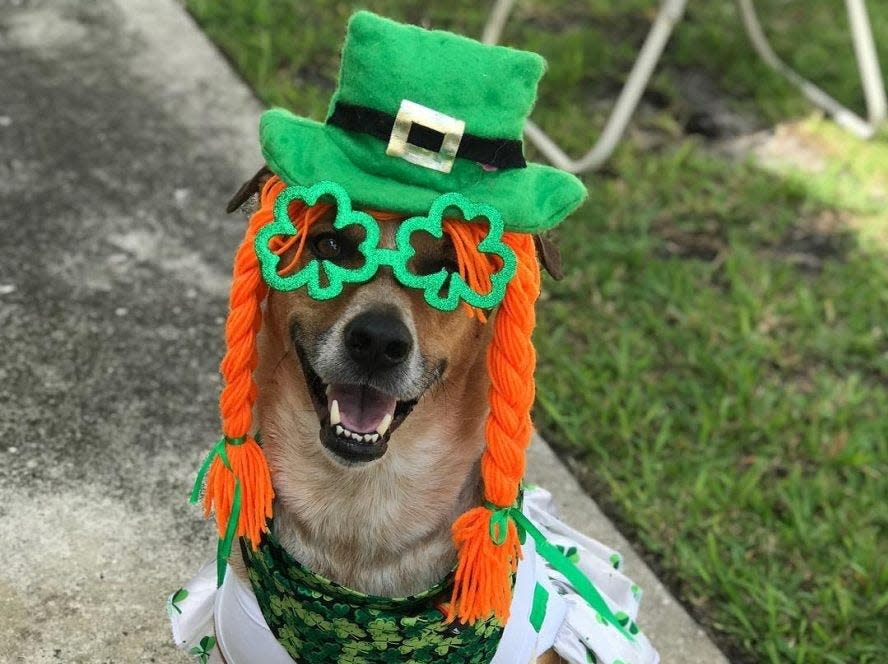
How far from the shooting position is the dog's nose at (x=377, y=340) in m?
2.16

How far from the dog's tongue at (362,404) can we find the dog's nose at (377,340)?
3.4 inches

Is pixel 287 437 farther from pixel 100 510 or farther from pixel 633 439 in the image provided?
pixel 633 439

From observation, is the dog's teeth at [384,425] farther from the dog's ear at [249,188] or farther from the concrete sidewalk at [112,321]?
the concrete sidewalk at [112,321]

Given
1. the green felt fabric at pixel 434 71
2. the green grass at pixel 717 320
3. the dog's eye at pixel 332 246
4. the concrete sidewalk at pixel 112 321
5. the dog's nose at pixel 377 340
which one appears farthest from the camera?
the green grass at pixel 717 320

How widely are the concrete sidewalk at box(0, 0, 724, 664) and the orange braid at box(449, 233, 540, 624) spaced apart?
95cm

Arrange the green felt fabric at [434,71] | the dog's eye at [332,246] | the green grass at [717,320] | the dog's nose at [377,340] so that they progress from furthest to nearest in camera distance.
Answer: the green grass at [717,320]
the dog's eye at [332,246]
the dog's nose at [377,340]
the green felt fabric at [434,71]

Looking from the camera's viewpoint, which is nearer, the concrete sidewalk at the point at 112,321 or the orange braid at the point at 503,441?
the orange braid at the point at 503,441

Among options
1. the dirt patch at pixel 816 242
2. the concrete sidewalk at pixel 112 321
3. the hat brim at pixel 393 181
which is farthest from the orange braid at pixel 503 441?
the dirt patch at pixel 816 242

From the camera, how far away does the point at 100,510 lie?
311cm

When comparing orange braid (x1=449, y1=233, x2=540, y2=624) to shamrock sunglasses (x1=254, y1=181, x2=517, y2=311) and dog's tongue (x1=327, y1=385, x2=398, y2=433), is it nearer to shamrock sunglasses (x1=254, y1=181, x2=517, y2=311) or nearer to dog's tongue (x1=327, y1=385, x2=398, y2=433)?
shamrock sunglasses (x1=254, y1=181, x2=517, y2=311)

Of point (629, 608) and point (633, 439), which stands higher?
point (629, 608)

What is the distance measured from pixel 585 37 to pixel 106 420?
3768 millimetres

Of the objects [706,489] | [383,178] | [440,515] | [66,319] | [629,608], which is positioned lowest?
[66,319]

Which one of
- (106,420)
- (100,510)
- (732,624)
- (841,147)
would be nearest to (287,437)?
(100,510)
